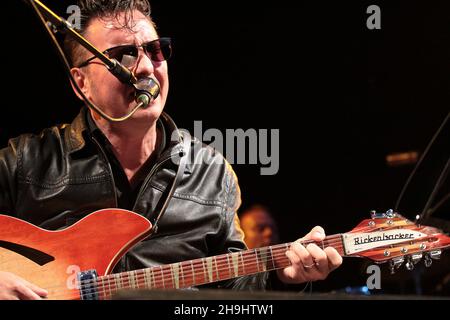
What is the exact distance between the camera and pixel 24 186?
279cm

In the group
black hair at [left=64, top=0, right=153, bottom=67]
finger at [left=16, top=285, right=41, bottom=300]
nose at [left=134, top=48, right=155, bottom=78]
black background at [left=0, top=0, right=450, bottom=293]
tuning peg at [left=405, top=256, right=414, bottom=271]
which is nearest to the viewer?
finger at [left=16, top=285, right=41, bottom=300]

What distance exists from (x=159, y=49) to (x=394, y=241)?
1.38 m

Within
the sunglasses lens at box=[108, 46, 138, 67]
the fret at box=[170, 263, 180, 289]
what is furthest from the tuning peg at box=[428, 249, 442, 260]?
the sunglasses lens at box=[108, 46, 138, 67]

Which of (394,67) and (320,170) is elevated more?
(394,67)

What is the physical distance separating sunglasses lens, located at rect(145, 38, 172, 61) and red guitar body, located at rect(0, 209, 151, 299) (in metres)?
0.77

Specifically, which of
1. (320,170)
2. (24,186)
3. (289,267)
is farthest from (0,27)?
(320,170)

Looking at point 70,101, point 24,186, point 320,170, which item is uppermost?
point 70,101

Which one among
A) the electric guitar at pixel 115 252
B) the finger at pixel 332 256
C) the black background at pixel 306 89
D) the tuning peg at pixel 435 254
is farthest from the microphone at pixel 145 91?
the black background at pixel 306 89

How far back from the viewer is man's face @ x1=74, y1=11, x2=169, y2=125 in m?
2.75

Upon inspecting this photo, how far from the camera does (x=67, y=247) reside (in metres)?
2.49

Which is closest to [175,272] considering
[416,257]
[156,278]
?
[156,278]

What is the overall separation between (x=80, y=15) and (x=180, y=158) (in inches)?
35.3

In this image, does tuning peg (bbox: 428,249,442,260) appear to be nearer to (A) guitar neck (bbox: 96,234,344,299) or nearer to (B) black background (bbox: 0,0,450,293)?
(A) guitar neck (bbox: 96,234,344,299)
